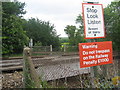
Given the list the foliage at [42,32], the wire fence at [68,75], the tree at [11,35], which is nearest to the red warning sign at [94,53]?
the wire fence at [68,75]

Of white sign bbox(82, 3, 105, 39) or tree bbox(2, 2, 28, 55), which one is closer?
white sign bbox(82, 3, 105, 39)

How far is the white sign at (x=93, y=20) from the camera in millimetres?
3158

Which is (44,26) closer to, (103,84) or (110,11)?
(110,11)

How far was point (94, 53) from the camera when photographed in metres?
3.16

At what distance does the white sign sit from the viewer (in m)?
3.16

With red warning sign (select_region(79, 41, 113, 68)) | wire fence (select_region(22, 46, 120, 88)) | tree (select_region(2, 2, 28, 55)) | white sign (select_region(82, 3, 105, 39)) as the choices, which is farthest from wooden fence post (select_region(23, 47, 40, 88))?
tree (select_region(2, 2, 28, 55))

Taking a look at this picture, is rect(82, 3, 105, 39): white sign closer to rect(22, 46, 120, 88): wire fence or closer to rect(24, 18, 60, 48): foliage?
rect(22, 46, 120, 88): wire fence

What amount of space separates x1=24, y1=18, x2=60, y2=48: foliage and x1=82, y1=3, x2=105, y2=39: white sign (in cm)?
2933

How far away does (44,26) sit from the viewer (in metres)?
34.9

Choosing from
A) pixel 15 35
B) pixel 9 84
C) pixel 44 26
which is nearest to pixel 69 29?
pixel 44 26

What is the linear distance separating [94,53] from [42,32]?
102 feet

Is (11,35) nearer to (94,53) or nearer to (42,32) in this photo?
(42,32)

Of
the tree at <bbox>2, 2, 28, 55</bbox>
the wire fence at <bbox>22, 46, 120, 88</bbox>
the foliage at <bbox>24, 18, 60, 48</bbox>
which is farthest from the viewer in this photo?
the foliage at <bbox>24, 18, 60, 48</bbox>

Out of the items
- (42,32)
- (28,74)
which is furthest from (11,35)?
(28,74)
